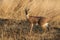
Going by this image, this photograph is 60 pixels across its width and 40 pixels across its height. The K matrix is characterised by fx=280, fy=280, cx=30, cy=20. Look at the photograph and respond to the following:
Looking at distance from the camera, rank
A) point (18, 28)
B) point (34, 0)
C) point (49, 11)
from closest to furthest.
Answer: point (18, 28) → point (49, 11) → point (34, 0)

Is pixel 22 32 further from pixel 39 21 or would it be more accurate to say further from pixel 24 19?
pixel 24 19

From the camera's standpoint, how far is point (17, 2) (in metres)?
13.7

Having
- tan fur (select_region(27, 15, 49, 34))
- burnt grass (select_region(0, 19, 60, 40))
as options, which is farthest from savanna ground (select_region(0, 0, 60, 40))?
tan fur (select_region(27, 15, 49, 34))

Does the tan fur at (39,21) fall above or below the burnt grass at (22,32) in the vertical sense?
above

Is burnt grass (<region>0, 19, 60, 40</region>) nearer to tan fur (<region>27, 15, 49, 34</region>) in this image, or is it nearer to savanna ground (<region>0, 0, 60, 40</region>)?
savanna ground (<region>0, 0, 60, 40</region>)

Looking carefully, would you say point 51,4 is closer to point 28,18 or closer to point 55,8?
point 55,8

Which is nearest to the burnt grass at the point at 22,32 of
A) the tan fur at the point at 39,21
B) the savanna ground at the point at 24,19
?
the savanna ground at the point at 24,19

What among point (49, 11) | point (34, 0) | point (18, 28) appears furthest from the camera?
point (34, 0)

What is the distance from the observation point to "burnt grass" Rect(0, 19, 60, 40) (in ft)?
30.4

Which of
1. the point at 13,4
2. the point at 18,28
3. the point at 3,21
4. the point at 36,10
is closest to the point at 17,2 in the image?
the point at 13,4

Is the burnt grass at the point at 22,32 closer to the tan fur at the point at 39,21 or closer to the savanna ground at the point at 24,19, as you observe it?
the savanna ground at the point at 24,19

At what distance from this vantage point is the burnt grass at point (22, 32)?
30.4 feet

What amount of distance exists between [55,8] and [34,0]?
4.06 ft

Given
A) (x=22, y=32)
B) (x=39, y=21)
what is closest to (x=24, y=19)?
(x=39, y=21)
